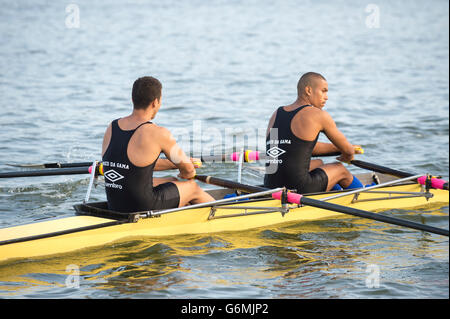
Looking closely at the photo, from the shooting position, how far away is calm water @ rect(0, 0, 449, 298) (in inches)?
316

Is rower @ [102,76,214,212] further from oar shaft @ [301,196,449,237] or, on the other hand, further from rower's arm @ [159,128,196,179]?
oar shaft @ [301,196,449,237]

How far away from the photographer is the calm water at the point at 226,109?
8.04 metres

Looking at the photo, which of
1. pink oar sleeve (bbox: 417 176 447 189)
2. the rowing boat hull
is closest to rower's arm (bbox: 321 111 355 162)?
the rowing boat hull

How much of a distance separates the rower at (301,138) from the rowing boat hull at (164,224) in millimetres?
292

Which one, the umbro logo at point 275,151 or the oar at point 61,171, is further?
the oar at point 61,171

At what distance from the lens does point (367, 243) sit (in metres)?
9.48

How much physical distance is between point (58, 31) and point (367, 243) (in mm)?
27763

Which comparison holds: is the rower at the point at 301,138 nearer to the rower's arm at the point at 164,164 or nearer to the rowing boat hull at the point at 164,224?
the rowing boat hull at the point at 164,224

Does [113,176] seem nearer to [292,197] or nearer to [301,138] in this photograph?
[292,197]

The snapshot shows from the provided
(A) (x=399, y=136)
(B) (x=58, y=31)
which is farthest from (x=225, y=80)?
(B) (x=58, y=31)

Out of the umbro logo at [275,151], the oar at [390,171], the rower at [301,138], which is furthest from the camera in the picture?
the oar at [390,171]

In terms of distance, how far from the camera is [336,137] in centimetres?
948

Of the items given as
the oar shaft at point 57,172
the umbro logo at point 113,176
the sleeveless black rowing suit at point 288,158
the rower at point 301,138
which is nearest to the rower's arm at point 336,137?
the rower at point 301,138

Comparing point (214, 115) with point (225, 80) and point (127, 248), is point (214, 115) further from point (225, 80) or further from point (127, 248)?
point (127, 248)
